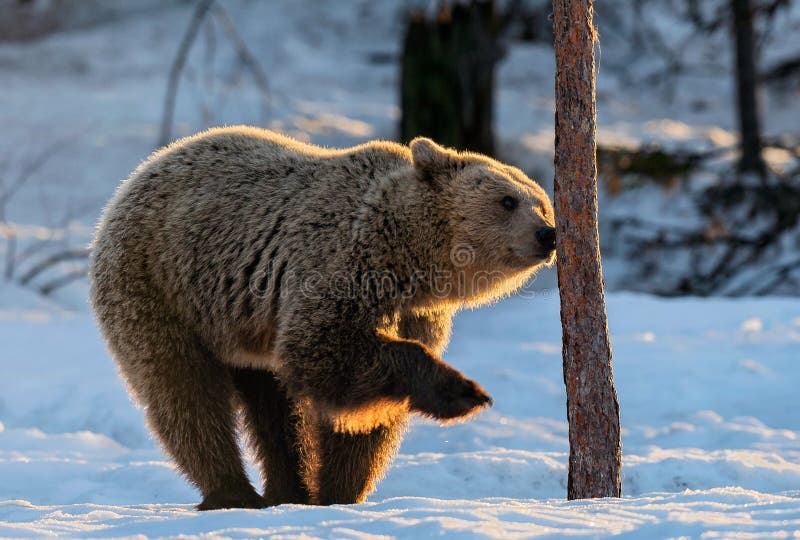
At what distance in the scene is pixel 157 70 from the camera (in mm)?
17656

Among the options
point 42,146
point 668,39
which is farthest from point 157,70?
point 668,39

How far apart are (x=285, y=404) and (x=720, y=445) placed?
294 cm

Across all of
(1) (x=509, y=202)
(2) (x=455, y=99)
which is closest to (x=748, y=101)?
(2) (x=455, y=99)

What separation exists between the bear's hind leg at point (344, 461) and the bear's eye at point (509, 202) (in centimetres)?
118

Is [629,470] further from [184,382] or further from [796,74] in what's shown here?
[796,74]

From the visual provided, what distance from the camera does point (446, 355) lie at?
9.45 metres

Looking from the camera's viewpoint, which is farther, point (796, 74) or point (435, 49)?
point (796, 74)

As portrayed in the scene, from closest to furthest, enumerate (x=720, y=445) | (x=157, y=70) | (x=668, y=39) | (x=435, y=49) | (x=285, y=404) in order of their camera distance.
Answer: (x=285, y=404) < (x=720, y=445) < (x=435, y=49) < (x=157, y=70) < (x=668, y=39)

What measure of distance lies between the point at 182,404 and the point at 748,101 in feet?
34.2

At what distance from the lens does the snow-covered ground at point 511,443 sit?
373 cm

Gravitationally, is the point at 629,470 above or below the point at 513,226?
below

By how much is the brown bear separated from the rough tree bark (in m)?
0.25

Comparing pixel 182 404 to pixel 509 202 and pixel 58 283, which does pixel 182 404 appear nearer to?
pixel 509 202

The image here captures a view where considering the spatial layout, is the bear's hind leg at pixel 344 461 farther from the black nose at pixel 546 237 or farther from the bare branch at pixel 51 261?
the bare branch at pixel 51 261
